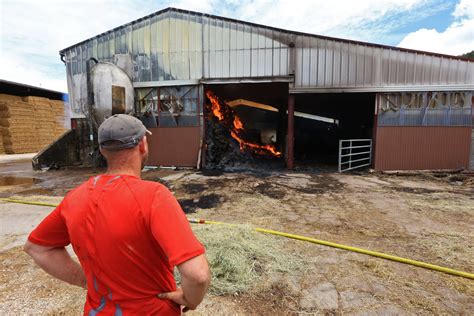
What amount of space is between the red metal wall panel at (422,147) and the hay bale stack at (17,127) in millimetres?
25567

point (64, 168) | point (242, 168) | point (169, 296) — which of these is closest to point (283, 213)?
→ point (169, 296)

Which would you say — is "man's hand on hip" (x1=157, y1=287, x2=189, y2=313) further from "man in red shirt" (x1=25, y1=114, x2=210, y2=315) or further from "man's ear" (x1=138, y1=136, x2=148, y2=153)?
"man's ear" (x1=138, y1=136, x2=148, y2=153)

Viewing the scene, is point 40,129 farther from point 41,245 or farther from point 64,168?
point 41,245

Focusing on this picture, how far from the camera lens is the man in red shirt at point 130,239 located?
1117 millimetres

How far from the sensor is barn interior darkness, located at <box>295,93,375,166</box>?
1488cm

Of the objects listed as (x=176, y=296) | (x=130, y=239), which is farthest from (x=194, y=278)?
(x=130, y=239)

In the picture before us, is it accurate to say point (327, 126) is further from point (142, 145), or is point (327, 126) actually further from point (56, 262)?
point (56, 262)

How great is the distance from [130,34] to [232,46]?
525cm

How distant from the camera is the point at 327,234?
445 cm

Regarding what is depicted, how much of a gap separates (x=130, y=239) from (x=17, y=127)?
83.6ft

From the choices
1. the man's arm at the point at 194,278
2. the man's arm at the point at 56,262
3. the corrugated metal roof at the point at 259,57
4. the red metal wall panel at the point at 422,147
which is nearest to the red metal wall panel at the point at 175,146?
the corrugated metal roof at the point at 259,57

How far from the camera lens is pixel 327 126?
63.4 ft

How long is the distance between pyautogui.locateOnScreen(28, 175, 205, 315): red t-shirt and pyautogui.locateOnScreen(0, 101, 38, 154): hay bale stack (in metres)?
24.7

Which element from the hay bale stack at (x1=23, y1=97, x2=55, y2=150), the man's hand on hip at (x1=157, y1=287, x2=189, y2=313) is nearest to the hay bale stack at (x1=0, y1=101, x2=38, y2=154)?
the hay bale stack at (x1=23, y1=97, x2=55, y2=150)
